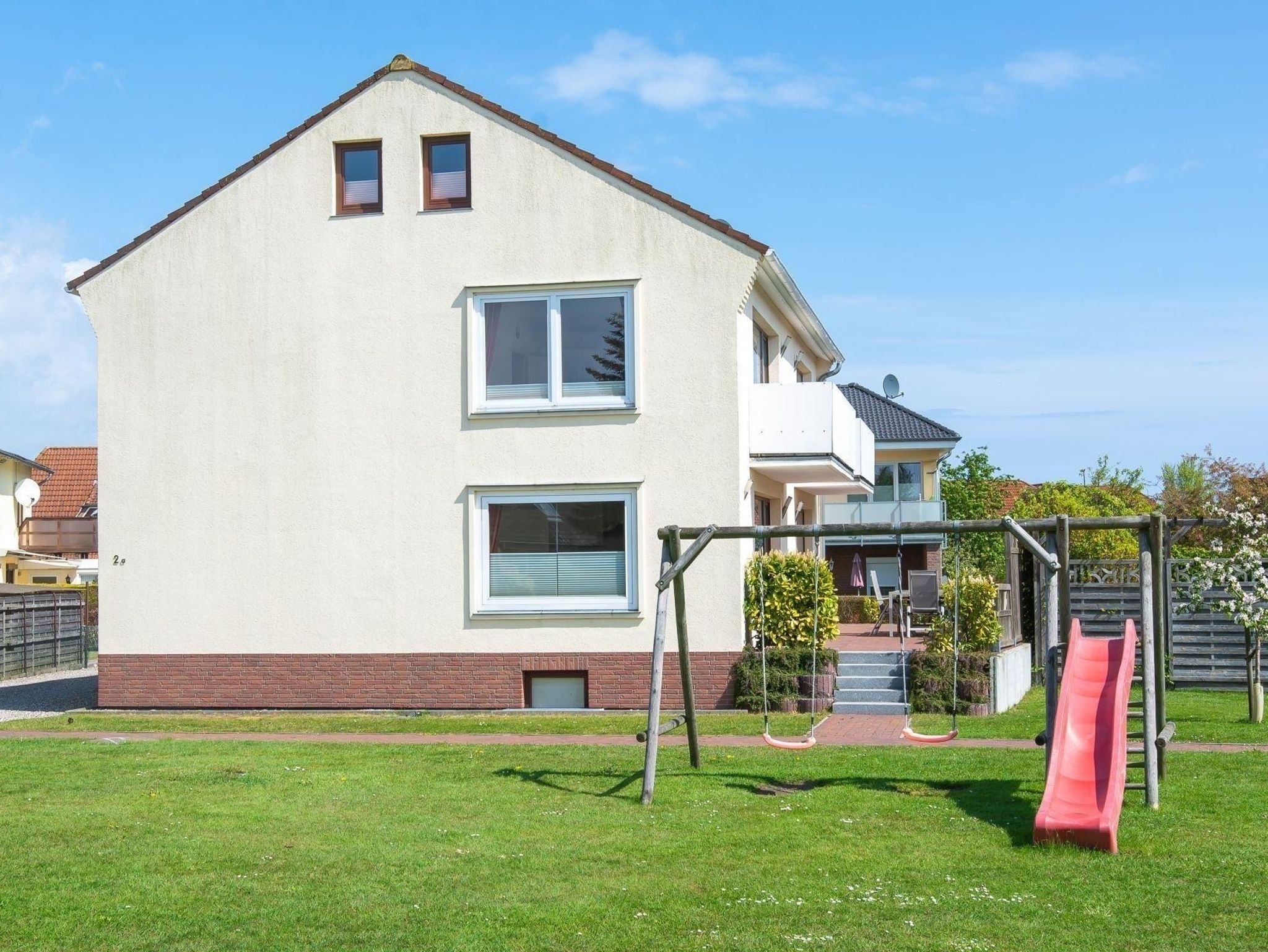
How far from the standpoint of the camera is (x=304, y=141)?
21.5 meters

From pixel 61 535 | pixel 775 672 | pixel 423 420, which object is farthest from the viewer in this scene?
pixel 61 535

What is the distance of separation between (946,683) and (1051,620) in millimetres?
5938

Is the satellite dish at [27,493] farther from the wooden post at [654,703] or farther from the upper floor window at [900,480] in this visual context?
the wooden post at [654,703]

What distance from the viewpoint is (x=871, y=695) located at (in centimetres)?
1980

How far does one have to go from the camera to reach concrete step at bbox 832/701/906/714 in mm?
19359

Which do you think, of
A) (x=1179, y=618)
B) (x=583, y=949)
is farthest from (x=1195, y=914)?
(x=1179, y=618)

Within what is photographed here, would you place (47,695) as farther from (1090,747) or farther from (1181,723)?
(1090,747)

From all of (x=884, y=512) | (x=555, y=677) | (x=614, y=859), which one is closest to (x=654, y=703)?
(x=614, y=859)

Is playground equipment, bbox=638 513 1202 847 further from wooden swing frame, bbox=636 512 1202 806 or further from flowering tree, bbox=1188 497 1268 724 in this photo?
flowering tree, bbox=1188 497 1268 724

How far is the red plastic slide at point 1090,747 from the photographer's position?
9883mm

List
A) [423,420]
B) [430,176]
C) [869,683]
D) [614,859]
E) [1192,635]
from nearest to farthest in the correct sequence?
[614,859]
[869,683]
[423,420]
[430,176]
[1192,635]

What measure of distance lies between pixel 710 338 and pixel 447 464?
4220 millimetres

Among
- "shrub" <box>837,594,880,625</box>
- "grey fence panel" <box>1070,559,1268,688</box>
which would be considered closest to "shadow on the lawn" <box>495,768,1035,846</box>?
"grey fence panel" <box>1070,559,1268,688</box>

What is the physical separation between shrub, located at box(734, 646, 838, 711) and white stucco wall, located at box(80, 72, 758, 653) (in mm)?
473
